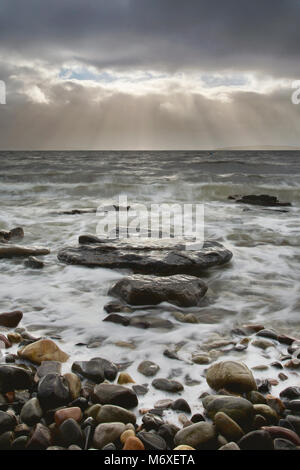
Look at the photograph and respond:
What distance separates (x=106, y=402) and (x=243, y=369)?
793 mm

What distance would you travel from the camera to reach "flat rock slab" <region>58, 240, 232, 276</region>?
13.4 ft

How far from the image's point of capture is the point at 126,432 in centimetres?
156

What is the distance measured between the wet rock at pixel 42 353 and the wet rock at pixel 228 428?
1.07 meters

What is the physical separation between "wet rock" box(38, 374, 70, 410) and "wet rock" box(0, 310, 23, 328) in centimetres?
102

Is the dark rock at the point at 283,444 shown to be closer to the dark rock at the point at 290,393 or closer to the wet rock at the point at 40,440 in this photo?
the dark rock at the point at 290,393

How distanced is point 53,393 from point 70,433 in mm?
265

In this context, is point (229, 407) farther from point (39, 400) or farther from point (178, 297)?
point (178, 297)

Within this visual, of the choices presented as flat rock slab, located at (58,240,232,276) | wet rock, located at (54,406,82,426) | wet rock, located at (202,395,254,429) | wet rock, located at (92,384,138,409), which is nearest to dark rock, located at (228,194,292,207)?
flat rock slab, located at (58,240,232,276)

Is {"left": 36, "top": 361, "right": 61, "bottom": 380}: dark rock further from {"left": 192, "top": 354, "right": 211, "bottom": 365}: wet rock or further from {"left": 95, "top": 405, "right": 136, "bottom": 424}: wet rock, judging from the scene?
{"left": 192, "top": 354, "right": 211, "bottom": 365}: wet rock

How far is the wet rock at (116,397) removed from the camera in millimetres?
1786

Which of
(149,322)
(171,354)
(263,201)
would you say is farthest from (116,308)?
(263,201)

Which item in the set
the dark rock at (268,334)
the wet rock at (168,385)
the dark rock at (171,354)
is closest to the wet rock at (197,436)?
the wet rock at (168,385)

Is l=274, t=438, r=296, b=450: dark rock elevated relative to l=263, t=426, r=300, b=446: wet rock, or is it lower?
lower
